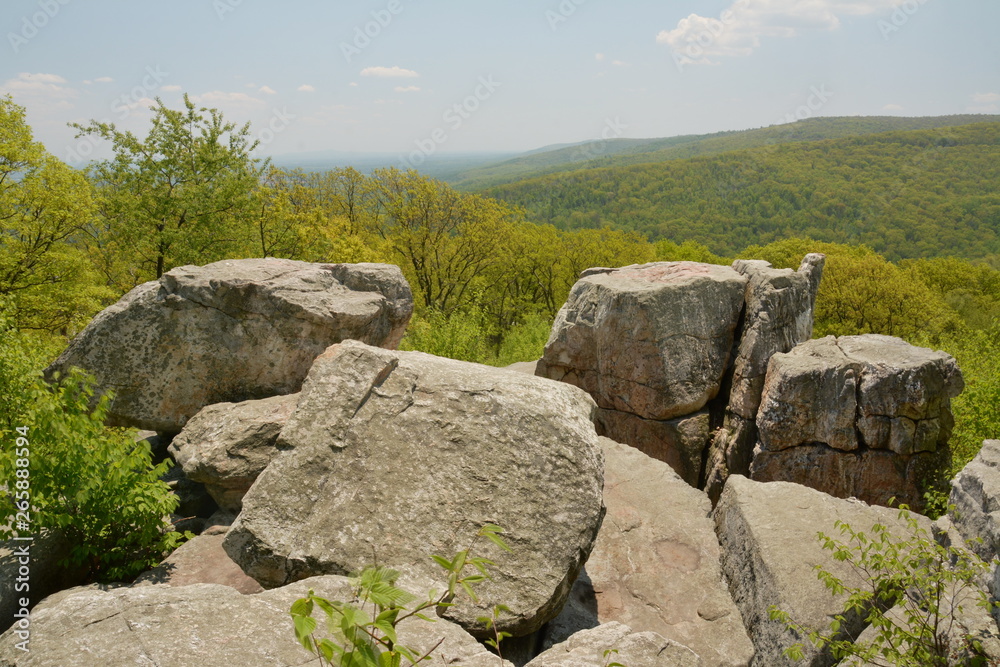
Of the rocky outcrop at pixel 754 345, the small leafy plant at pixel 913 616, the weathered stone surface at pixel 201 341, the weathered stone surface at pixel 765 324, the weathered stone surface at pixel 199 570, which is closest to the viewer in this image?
the small leafy plant at pixel 913 616

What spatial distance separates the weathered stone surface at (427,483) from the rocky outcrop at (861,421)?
5987mm

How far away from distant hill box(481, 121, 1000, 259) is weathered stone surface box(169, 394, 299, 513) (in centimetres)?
10835

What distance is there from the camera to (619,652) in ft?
15.8

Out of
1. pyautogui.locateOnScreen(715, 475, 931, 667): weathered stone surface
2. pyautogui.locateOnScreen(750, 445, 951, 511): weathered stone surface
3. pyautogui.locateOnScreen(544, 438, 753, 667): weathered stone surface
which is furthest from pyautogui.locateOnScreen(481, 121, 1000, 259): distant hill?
pyautogui.locateOnScreen(544, 438, 753, 667): weathered stone surface

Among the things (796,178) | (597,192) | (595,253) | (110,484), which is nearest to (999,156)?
(796,178)

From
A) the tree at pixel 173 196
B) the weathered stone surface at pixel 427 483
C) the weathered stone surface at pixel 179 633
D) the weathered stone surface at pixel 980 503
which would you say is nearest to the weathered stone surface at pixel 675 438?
the weathered stone surface at pixel 980 503

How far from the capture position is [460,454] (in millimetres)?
6750

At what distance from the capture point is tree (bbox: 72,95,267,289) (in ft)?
73.2

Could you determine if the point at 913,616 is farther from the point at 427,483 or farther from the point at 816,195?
the point at 816,195

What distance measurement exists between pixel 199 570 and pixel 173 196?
20.0m

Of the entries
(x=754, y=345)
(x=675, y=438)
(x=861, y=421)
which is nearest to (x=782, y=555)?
(x=861, y=421)

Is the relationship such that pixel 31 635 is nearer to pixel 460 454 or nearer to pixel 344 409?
pixel 344 409

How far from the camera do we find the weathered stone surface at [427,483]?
19.6 feet

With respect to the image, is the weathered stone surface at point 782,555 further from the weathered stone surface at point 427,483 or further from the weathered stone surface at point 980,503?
the weathered stone surface at point 427,483
